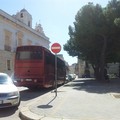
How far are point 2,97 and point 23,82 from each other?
33.4ft

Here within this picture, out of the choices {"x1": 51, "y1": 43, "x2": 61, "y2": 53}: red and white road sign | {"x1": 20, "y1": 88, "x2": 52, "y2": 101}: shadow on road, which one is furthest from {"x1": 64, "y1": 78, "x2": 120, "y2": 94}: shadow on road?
{"x1": 51, "y1": 43, "x2": 61, "y2": 53}: red and white road sign

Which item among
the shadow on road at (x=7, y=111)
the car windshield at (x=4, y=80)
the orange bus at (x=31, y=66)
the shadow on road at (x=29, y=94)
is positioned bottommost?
the shadow on road at (x=7, y=111)

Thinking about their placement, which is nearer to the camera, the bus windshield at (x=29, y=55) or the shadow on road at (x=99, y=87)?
the shadow on road at (x=99, y=87)

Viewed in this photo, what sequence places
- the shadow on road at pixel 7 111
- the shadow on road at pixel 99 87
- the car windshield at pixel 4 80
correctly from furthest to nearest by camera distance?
the shadow on road at pixel 99 87 → the car windshield at pixel 4 80 → the shadow on road at pixel 7 111

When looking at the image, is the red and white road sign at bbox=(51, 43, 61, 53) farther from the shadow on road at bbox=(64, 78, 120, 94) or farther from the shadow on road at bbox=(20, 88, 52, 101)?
the shadow on road at bbox=(64, 78, 120, 94)

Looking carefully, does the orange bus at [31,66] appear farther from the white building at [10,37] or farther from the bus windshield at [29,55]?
the white building at [10,37]

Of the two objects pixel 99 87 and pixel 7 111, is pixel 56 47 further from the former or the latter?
pixel 99 87

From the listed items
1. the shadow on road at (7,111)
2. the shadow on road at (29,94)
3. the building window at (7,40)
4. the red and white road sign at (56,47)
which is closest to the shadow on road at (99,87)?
the shadow on road at (29,94)

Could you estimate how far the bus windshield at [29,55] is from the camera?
70.8 feet

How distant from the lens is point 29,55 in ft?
71.5

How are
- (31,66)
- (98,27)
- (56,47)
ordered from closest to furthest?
(56,47), (31,66), (98,27)

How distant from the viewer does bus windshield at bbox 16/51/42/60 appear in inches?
850

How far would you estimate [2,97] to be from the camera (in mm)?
11375

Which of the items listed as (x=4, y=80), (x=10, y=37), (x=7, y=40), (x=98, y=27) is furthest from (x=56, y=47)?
(x=10, y=37)
